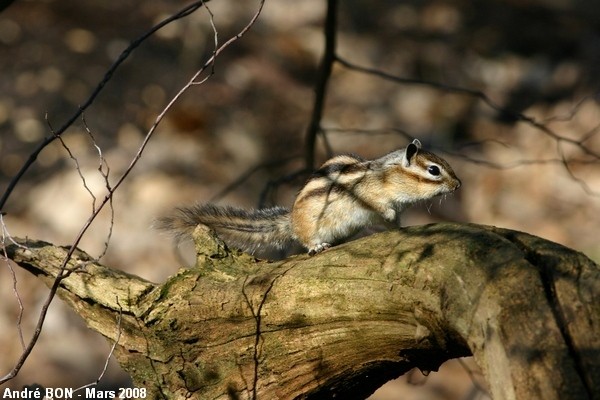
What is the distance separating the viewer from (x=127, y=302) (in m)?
3.60

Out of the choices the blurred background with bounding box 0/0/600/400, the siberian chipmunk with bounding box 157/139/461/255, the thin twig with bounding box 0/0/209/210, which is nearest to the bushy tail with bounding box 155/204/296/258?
the siberian chipmunk with bounding box 157/139/461/255

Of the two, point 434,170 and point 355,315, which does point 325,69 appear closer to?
point 434,170

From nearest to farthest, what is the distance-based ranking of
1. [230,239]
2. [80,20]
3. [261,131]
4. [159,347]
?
[159,347] < [230,239] < [261,131] < [80,20]

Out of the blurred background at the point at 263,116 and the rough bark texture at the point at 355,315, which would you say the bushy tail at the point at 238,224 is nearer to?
the rough bark texture at the point at 355,315

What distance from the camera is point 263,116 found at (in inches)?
322

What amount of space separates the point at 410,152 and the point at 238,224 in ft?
2.88

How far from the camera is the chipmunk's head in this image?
14.6ft

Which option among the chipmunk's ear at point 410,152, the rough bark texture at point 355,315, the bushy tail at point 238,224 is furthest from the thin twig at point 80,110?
the chipmunk's ear at point 410,152

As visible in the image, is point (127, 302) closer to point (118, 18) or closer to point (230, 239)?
point (230, 239)

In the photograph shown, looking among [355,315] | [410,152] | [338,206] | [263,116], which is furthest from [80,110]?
[263,116]

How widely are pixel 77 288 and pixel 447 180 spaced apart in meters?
1.78

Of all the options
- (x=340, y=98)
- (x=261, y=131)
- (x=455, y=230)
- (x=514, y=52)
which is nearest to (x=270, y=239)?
(x=455, y=230)

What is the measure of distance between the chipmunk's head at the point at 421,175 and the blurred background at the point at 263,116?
3.71 ft

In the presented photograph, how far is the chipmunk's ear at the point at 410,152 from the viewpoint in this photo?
14.6 ft
